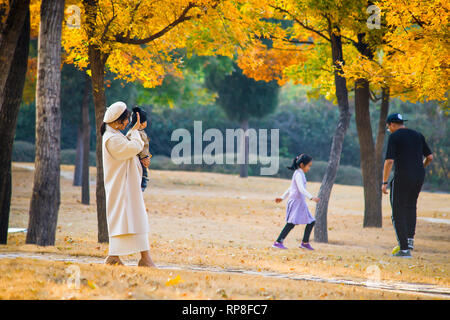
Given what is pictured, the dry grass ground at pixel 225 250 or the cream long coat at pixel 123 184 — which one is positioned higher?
the cream long coat at pixel 123 184

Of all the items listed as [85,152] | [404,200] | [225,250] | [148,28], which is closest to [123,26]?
[148,28]

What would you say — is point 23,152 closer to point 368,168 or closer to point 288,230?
point 368,168

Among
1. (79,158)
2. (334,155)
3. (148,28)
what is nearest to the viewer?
(148,28)

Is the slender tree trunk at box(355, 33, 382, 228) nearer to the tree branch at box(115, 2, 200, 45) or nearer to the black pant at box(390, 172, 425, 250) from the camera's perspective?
the black pant at box(390, 172, 425, 250)

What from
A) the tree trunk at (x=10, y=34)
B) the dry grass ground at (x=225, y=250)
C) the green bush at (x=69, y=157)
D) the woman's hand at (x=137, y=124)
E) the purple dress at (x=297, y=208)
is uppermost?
the tree trunk at (x=10, y=34)

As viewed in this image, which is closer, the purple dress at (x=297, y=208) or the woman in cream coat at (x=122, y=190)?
the woman in cream coat at (x=122, y=190)

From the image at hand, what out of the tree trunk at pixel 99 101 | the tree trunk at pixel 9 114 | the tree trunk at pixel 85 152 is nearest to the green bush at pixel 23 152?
the tree trunk at pixel 85 152

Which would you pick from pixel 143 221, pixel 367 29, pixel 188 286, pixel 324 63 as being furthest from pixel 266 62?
pixel 188 286

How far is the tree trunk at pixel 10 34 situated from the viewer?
9.30m

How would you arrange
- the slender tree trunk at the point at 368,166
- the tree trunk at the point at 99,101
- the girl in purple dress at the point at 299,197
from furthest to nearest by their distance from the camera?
the slender tree trunk at the point at 368,166
the girl in purple dress at the point at 299,197
the tree trunk at the point at 99,101

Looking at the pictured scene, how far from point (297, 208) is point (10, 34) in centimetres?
599

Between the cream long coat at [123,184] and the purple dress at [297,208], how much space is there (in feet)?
16.2

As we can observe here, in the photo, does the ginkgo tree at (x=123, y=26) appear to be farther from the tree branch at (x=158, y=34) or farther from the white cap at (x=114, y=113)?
the white cap at (x=114, y=113)

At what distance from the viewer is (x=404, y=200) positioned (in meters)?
10.4
